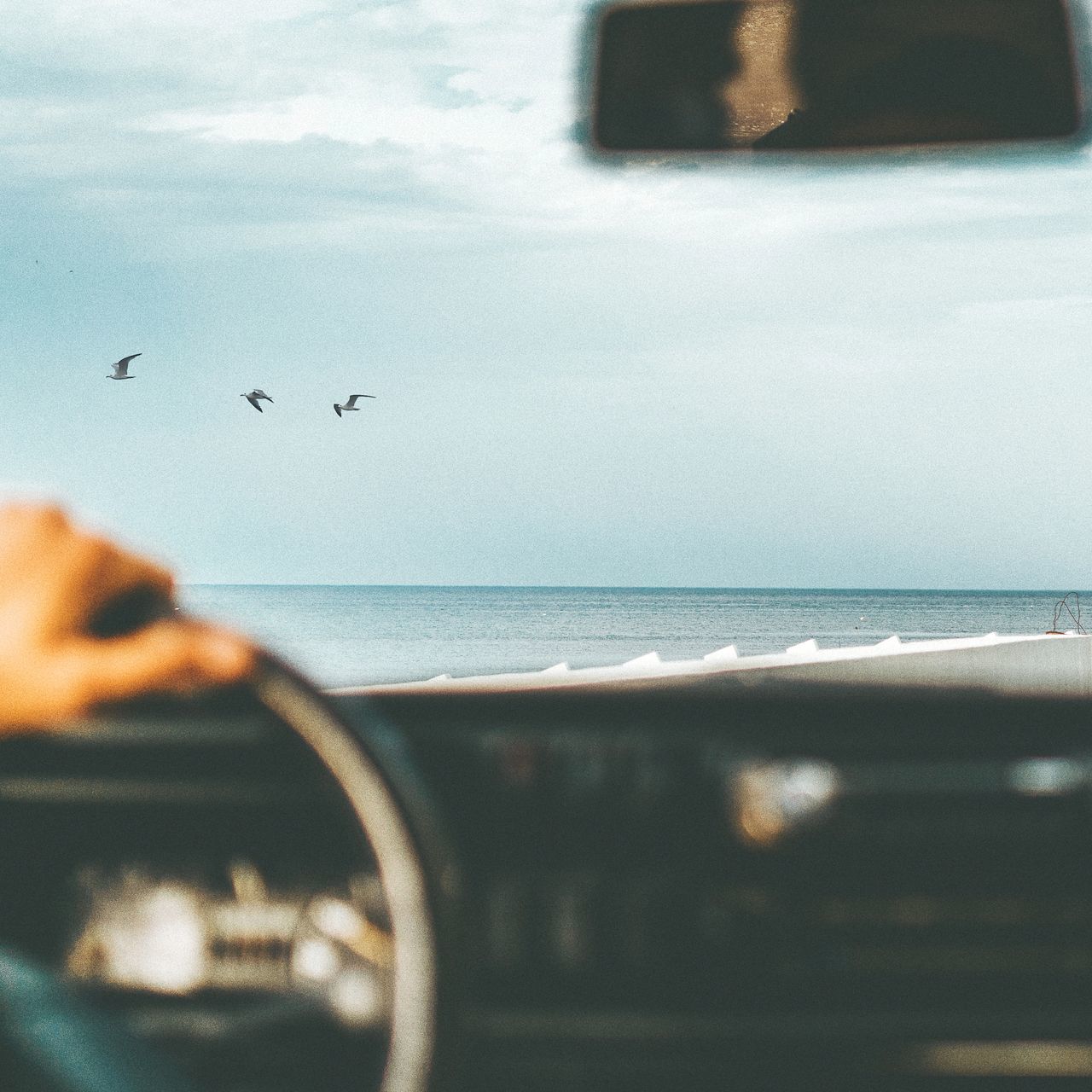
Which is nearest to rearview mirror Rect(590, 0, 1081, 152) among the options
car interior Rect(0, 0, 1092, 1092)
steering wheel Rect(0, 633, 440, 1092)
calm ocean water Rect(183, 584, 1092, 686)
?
car interior Rect(0, 0, 1092, 1092)

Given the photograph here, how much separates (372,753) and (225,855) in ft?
2.60

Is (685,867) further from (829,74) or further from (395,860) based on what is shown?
(829,74)

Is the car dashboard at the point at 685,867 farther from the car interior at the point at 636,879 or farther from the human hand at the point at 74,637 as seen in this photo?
the human hand at the point at 74,637

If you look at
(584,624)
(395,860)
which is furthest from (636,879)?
(584,624)

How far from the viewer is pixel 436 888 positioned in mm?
1374

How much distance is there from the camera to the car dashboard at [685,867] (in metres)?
2.06

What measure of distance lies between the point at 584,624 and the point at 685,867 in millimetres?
79596

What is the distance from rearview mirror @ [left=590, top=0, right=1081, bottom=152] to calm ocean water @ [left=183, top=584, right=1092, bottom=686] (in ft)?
79.7

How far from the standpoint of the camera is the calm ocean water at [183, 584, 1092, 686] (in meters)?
54.0

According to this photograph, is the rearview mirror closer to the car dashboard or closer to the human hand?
the car dashboard

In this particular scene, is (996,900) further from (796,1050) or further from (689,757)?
(689,757)

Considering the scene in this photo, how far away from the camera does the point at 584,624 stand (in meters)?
81.6

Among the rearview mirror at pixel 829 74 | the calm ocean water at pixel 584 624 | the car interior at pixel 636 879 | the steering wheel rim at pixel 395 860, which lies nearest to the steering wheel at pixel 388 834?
the steering wheel rim at pixel 395 860

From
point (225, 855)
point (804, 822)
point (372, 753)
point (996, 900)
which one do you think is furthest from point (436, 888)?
point (996, 900)
